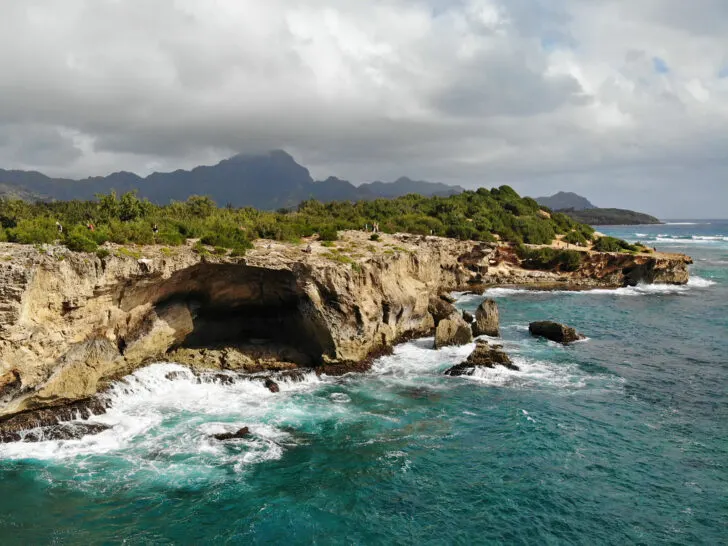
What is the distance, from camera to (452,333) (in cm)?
3634

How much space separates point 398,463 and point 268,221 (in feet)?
82.4

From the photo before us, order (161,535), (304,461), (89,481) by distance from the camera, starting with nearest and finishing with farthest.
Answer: (161,535) → (89,481) → (304,461)

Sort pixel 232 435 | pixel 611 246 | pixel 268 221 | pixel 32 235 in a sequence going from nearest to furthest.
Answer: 1. pixel 232 435
2. pixel 32 235
3. pixel 268 221
4. pixel 611 246

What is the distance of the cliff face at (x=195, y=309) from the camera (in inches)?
841

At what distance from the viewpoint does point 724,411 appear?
24469 mm

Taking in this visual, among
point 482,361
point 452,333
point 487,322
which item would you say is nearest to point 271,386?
point 482,361

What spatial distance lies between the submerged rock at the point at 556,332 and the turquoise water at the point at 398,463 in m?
6.10

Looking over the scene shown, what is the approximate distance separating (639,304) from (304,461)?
48763 millimetres

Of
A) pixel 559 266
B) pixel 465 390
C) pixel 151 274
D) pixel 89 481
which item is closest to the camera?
pixel 89 481

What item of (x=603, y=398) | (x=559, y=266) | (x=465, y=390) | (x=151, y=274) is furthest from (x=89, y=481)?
(x=559, y=266)

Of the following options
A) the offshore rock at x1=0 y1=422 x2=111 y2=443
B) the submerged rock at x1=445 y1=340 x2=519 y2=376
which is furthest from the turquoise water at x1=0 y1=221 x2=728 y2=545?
the submerged rock at x1=445 y1=340 x2=519 y2=376

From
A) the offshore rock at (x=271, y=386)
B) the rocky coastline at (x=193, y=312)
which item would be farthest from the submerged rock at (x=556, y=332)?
the offshore rock at (x=271, y=386)

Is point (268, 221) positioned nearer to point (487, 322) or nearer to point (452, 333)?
point (452, 333)

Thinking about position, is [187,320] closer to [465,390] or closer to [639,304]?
[465,390]
